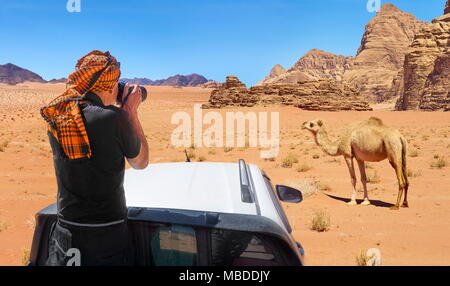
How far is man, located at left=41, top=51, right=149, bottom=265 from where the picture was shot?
1914 millimetres

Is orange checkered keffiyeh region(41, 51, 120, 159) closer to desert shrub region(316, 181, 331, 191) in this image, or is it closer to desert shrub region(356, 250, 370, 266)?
desert shrub region(356, 250, 370, 266)

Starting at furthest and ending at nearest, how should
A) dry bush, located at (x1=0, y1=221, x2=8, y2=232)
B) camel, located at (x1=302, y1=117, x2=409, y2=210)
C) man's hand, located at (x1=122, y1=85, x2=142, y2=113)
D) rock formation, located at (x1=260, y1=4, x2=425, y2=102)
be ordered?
rock formation, located at (x1=260, y1=4, x2=425, y2=102) → camel, located at (x1=302, y1=117, x2=409, y2=210) → dry bush, located at (x1=0, y1=221, x2=8, y2=232) → man's hand, located at (x1=122, y1=85, x2=142, y2=113)

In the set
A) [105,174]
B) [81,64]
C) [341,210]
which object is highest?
[81,64]

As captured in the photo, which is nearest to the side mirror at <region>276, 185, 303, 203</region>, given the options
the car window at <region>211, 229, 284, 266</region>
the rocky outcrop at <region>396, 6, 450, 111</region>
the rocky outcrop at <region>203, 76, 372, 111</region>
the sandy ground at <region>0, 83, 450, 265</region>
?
the car window at <region>211, 229, 284, 266</region>

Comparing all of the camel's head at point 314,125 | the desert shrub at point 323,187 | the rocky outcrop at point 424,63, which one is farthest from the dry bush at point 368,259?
the rocky outcrop at point 424,63

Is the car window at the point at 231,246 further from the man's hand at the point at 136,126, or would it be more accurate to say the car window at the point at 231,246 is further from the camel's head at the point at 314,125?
the camel's head at the point at 314,125

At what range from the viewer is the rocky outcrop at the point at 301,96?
62.3m

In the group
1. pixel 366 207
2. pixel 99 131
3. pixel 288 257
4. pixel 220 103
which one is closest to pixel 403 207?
pixel 366 207

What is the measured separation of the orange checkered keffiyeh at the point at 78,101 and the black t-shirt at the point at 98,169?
0.14 ft

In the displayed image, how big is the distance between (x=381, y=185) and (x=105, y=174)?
10771mm

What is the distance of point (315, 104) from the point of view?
62.2 meters

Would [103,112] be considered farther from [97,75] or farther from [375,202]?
[375,202]

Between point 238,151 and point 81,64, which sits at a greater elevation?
point 81,64

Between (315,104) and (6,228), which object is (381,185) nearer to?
(6,228)
